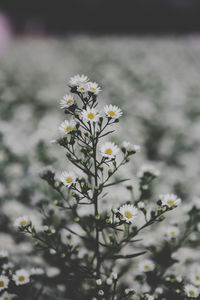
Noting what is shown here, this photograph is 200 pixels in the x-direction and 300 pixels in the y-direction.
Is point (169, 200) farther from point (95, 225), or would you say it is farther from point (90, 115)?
point (90, 115)

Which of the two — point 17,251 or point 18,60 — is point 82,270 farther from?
point 18,60

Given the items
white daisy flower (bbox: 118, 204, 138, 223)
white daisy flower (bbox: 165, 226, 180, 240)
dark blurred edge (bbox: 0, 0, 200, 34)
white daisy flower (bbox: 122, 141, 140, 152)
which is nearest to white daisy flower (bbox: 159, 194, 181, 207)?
white daisy flower (bbox: 118, 204, 138, 223)

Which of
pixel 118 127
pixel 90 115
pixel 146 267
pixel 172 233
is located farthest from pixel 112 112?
pixel 118 127

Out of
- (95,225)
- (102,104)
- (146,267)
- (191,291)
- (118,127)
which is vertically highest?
(102,104)

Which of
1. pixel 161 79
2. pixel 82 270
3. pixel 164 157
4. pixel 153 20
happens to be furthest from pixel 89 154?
pixel 153 20

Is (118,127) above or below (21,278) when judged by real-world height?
above

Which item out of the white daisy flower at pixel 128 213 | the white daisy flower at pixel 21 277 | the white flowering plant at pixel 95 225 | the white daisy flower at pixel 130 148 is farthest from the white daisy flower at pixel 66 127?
the white daisy flower at pixel 21 277

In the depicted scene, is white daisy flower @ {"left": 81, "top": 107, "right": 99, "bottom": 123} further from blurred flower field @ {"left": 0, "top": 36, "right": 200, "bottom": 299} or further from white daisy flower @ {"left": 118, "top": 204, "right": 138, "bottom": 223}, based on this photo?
white daisy flower @ {"left": 118, "top": 204, "right": 138, "bottom": 223}
